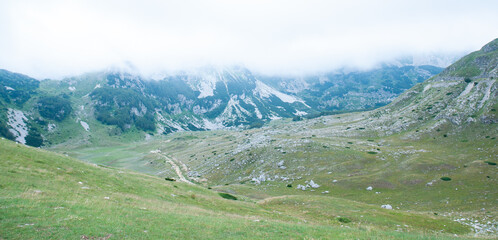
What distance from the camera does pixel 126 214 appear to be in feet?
70.5

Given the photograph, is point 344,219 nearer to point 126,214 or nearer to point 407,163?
Answer: point 126,214

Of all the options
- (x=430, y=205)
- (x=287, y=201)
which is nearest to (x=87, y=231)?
(x=287, y=201)

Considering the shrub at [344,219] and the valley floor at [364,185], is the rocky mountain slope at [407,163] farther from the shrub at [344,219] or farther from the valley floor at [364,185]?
the shrub at [344,219]

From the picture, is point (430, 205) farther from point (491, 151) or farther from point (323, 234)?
point (323, 234)

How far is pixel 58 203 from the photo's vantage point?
20.9 metres

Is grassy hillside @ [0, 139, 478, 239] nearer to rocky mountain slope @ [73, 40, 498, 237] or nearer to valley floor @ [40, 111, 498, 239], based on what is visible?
valley floor @ [40, 111, 498, 239]

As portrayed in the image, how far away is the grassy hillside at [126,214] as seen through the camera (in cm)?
1655

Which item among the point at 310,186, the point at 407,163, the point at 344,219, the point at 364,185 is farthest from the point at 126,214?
the point at 407,163

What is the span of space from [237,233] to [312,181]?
56377 millimetres

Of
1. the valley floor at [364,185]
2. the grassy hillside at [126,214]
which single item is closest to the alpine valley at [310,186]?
the grassy hillside at [126,214]

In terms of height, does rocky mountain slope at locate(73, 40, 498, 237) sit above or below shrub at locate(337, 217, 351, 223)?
below

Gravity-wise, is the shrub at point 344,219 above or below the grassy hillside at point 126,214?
below

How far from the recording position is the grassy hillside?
16547mm

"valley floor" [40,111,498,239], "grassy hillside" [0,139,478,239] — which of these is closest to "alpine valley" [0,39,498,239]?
"grassy hillside" [0,139,478,239]
